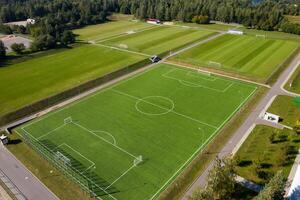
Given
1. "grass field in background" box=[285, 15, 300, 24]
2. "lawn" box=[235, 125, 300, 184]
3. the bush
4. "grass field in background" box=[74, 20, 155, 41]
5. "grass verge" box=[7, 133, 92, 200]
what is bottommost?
"grass verge" box=[7, 133, 92, 200]

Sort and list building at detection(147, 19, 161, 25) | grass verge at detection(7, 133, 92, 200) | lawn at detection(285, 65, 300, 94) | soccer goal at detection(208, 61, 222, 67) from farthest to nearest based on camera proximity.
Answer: building at detection(147, 19, 161, 25) → soccer goal at detection(208, 61, 222, 67) → lawn at detection(285, 65, 300, 94) → grass verge at detection(7, 133, 92, 200)

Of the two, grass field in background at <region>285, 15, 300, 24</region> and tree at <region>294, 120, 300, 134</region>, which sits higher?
grass field in background at <region>285, 15, 300, 24</region>

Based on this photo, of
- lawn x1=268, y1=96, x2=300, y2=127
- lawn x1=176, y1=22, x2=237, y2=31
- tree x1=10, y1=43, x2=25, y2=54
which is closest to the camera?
lawn x1=268, y1=96, x2=300, y2=127

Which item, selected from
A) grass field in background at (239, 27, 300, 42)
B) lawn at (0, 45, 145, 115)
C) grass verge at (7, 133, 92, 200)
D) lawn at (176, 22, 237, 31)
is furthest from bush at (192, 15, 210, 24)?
grass verge at (7, 133, 92, 200)

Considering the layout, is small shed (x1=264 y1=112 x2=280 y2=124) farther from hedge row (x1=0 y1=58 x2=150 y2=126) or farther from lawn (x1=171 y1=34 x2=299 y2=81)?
hedge row (x1=0 y1=58 x2=150 y2=126)

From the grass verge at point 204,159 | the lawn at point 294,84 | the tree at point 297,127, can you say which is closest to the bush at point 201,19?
the lawn at point 294,84

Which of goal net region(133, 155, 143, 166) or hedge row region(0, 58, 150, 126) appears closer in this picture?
goal net region(133, 155, 143, 166)

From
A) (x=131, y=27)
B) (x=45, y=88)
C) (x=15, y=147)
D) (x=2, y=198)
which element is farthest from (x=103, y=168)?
(x=131, y=27)

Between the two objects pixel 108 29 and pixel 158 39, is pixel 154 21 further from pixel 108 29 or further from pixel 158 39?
pixel 158 39
